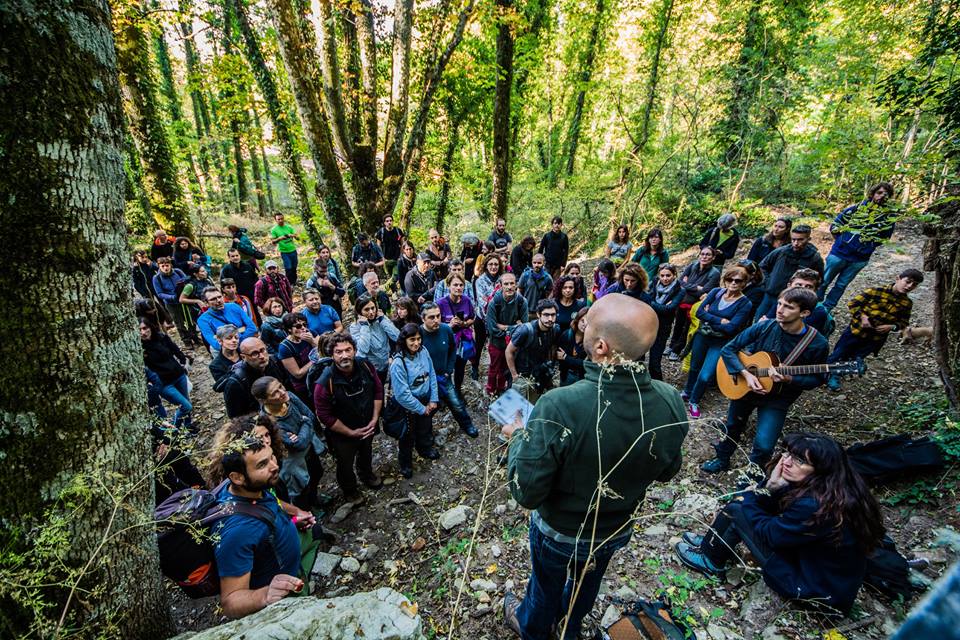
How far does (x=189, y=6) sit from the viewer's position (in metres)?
Result: 8.62

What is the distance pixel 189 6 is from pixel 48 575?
37.8 ft

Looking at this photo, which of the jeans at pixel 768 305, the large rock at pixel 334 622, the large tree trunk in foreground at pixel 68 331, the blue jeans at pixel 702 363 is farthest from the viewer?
the jeans at pixel 768 305

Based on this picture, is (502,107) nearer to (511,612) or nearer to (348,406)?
(348,406)

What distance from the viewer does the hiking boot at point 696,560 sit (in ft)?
10.9

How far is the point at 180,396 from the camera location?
214 inches

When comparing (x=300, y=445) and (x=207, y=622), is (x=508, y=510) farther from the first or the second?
(x=207, y=622)

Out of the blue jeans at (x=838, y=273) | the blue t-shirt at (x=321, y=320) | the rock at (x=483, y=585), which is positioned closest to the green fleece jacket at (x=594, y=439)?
the rock at (x=483, y=585)

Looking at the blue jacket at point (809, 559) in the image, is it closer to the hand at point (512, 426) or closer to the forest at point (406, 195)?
the forest at point (406, 195)

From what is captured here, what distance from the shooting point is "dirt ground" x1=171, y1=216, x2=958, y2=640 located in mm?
3012

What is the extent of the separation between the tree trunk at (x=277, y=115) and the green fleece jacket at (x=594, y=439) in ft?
29.1

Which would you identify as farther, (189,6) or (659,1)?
(659,1)

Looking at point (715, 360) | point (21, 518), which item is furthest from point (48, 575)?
point (715, 360)

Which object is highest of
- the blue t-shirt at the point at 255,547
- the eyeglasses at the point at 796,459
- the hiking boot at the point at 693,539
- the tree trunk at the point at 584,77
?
the tree trunk at the point at 584,77

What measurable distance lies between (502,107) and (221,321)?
28.3ft
